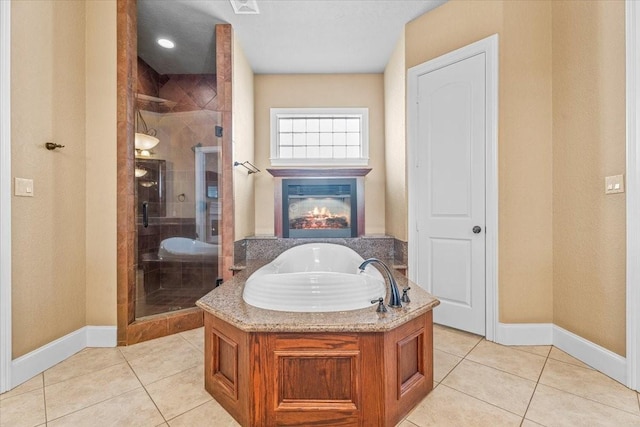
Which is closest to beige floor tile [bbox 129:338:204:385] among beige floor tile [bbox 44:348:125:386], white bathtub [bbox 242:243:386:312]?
beige floor tile [bbox 44:348:125:386]

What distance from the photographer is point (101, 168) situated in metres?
2.29

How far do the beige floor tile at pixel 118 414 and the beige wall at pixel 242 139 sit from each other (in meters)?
1.55

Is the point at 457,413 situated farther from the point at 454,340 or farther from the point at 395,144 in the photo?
the point at 395,144

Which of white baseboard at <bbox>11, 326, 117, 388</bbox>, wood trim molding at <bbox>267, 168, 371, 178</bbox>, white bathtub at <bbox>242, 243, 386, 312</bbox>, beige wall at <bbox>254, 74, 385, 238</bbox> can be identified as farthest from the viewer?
beige wall at <bbox>254, 74, 385, 238</bbox>

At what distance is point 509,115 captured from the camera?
2285 millimetres

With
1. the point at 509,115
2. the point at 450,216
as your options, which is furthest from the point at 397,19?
the point at 450,216

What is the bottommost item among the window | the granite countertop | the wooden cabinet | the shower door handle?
the wooden cabinet

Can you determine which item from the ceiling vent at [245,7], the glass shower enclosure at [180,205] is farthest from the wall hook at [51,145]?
the ceiling vent at [245,7]

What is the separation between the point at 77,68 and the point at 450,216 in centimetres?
323

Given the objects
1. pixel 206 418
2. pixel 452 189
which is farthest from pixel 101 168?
pixel 452 189

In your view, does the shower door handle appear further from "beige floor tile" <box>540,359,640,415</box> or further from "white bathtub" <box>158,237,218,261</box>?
"beige floor tile" <box>540,359,640,415</box>

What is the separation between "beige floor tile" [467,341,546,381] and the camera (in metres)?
1.88

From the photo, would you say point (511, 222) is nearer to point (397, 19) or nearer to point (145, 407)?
point (397, 19)

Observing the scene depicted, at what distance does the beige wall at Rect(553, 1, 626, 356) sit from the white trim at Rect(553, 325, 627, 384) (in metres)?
0.04
